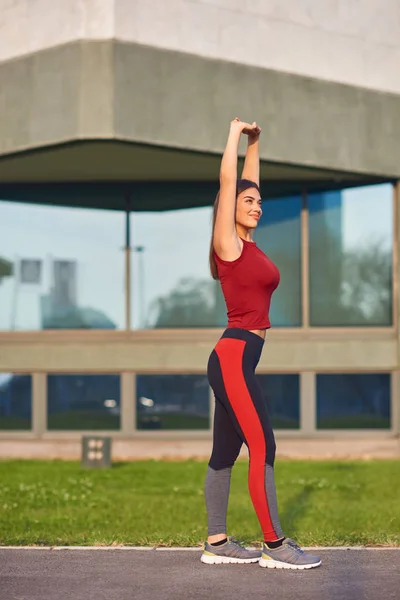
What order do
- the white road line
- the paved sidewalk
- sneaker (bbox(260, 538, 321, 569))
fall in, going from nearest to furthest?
sneaker (bbox(260, 538, 321, 569)) < the white road line < the paved sidewalk

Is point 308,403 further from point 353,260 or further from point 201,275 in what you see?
point 201,275

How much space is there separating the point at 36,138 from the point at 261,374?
4.77m

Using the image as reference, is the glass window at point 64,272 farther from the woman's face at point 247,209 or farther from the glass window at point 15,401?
the woman's face at point 247,209

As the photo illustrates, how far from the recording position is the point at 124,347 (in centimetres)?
1564

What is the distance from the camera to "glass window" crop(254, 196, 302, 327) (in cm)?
1579

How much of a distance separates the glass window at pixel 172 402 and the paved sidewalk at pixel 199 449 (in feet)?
0.99

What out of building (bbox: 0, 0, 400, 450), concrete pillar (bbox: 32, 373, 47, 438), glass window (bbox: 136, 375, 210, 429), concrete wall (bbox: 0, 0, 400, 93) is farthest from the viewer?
concrete pillar (bbox: 32, 373, 47, 438)

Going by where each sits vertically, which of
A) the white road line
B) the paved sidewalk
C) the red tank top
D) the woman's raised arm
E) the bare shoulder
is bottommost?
the paved sidewalk

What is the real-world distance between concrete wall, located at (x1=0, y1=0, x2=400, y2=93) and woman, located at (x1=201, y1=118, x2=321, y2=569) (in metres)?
8.22

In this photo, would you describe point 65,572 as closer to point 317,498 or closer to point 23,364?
point 317,498

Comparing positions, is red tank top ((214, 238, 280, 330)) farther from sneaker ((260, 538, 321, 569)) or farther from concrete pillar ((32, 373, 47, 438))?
concrete pillar ((32, 373, 47, 438))

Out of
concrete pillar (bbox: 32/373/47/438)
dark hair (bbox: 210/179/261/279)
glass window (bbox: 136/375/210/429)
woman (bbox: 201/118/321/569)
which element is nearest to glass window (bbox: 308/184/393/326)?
glass window (bbox: 136/375/210/429)

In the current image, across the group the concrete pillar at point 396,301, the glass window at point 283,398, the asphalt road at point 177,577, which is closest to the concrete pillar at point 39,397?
the glass window at point 283,398

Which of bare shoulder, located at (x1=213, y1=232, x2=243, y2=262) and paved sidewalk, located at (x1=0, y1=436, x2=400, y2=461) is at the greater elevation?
bare shoulder, located at (x1=213, y1=232, x2=243, y2=262)
